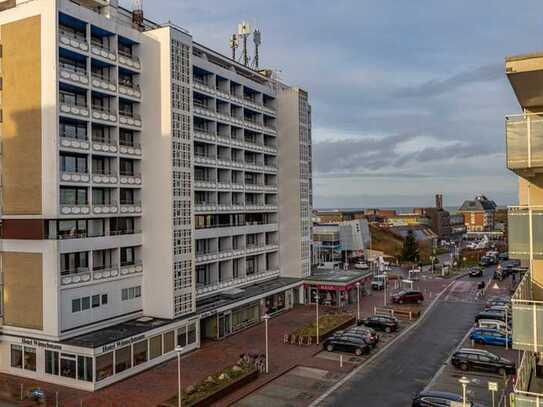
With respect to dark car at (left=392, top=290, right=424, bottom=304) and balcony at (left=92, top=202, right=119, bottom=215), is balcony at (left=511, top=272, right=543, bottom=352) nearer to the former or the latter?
balcony at (left=92, top=202, right=119, bottom=215)

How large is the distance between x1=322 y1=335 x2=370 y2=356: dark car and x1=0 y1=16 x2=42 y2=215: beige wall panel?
2382cm

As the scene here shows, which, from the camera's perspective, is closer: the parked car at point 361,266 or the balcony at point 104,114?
the balcony at point 104,114

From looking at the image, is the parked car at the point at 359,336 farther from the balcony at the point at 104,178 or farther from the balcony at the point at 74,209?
the balcony at the point at 74,209

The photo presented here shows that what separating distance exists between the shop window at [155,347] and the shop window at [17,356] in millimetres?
8633

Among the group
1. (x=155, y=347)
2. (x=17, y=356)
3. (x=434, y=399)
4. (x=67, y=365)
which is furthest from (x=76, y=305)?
(x=434, y=399)

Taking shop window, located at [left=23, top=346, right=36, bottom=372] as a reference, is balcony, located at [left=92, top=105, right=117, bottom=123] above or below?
above

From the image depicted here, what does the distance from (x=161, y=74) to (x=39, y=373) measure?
23.6 meters

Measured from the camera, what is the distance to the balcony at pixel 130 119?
39725mm

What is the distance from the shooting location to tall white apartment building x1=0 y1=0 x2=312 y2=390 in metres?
34.2

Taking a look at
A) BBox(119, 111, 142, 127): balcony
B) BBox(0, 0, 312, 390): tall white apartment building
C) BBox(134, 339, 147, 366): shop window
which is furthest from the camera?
BBox(119, 111, 142, 127): balcony

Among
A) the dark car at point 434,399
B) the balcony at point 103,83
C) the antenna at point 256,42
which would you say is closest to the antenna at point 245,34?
the antenna at point 256,42

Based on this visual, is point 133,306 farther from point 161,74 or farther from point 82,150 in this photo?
point 161,74

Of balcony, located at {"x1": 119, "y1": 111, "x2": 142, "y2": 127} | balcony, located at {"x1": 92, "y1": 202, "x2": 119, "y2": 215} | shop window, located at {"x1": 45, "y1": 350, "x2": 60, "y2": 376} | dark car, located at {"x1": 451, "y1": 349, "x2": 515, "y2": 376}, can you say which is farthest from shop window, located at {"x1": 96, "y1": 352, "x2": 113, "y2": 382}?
dark car, located at {"x1": 451, "y1": 349, "x2": 515, "y2": 376}

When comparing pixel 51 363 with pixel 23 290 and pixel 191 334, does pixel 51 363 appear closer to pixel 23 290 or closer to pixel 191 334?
pixel 23 290
